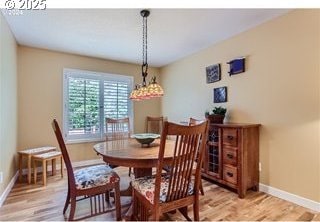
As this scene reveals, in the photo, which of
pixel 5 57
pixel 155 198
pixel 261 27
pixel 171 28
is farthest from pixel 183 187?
pixel 5 57

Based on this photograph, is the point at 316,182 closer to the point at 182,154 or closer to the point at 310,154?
the point at 310,154

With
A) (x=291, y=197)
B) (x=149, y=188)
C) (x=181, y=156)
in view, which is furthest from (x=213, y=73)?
(x=149, y=188)

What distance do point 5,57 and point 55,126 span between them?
1508 mm

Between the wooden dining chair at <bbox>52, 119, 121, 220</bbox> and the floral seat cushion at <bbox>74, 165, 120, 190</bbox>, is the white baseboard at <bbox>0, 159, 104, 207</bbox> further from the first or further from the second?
the floral seat cushion at <bbox>74, 165, 120, 190</bbox>

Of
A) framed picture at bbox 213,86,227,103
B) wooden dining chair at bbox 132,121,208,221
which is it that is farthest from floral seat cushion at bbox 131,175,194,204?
framed picture at bbox 213,86,227,103

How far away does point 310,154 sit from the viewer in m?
2.23

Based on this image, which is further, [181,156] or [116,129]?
[116,129]

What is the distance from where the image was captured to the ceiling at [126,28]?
7.93 ft

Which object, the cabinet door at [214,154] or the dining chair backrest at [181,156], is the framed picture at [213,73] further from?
the dining chair backrest at [181,156]

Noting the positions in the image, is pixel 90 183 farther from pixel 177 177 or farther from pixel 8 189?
pixel 8 189

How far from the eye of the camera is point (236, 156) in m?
2.61

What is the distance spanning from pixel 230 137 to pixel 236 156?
0.85 ft

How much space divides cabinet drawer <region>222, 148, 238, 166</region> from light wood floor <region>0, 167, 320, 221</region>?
1.38 ft

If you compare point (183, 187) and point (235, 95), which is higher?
point (235, 95)
